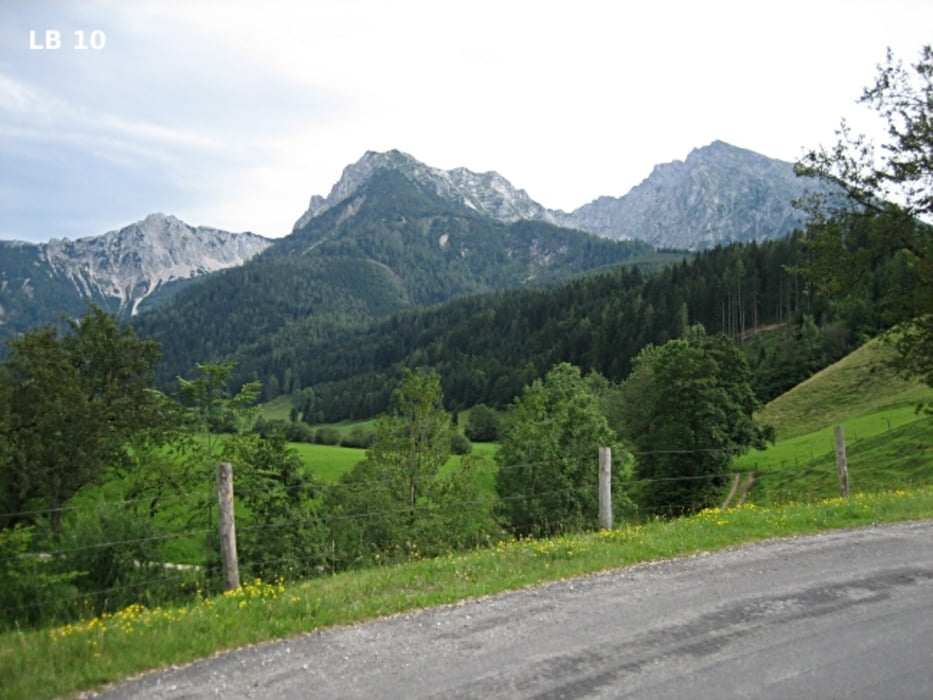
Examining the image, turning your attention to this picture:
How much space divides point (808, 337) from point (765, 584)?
111103 millimetres

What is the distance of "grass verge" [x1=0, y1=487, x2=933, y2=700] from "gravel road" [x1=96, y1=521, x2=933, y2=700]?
46cm

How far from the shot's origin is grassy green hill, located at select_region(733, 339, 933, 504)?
3578 cm

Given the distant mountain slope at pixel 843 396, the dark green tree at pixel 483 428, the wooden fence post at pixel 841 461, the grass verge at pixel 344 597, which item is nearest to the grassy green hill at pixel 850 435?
the distant mountain slope at pixel 843 396

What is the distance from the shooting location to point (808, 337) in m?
107

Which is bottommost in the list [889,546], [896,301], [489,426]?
[489,426]

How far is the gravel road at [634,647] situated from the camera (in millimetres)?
7121

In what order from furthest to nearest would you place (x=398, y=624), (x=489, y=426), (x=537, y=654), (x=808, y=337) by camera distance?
(x=489, y=426) → (x=808, y=337) → (x=398, y=624) → (x=537, y=654)

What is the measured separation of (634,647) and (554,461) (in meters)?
29.8

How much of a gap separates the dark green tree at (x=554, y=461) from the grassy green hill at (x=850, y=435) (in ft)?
36.7

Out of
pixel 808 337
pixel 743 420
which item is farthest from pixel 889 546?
pixel 808 337

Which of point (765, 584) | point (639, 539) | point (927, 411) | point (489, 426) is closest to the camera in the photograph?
point (765, 584)

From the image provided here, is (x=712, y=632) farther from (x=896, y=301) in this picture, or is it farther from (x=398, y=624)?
(x=896, y=301)

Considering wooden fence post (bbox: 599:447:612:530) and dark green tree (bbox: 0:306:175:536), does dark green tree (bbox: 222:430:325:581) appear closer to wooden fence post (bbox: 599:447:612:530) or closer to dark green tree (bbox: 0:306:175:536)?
dark green tree (bbox: 0:306:175:536)

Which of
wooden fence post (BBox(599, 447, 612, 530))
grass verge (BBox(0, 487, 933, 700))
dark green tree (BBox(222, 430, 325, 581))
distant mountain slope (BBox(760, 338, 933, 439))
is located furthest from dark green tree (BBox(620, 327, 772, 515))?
wooden fence post (BBox(599, 447, 612, 530))
